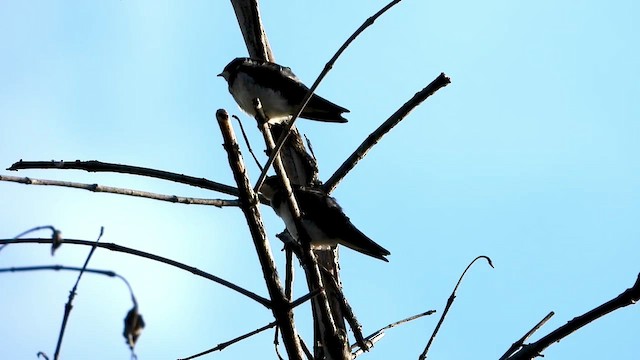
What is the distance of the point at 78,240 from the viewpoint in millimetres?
2463

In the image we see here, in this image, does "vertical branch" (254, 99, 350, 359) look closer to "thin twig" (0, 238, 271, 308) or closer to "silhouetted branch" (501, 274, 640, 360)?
"thin twig" (0, 238, 271, 308)

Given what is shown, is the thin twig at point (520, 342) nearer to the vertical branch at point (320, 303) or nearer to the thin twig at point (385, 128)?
the vertical branch at point (320, 303)

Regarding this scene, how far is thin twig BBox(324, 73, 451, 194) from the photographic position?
3941mm

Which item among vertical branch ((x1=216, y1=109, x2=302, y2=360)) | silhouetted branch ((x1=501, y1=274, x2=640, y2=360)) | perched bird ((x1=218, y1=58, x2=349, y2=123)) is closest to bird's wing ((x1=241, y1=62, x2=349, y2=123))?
perched bird ((x1=218, y1=58, x2=349, y2=123))

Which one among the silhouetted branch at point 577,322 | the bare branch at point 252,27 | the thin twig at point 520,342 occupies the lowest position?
the silhouetted branch at point 577,322

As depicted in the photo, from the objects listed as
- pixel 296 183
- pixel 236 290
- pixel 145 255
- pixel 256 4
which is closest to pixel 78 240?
pixel 145 255

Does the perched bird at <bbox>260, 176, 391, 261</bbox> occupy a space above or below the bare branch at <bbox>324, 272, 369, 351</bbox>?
above

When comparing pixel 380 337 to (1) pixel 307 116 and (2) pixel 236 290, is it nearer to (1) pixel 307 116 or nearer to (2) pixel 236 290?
(2) pixel 236 290

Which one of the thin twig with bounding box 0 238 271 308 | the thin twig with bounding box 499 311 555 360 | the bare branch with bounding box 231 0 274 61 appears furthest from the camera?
the bare branch with bounding box 231 0 274 61

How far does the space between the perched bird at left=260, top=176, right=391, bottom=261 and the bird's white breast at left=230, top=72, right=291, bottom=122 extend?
1348 mm

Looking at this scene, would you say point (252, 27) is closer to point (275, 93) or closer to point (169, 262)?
point (275, 93)

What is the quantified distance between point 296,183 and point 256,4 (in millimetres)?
1189

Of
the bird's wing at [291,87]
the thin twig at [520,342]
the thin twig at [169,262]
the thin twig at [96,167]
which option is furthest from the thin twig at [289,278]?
the bird's wing at [291,87]

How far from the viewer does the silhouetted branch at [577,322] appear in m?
2.90
